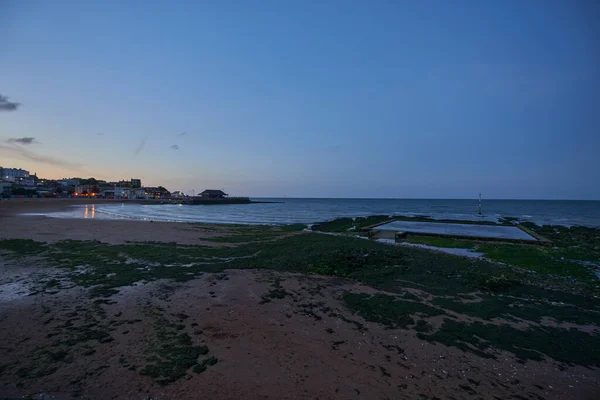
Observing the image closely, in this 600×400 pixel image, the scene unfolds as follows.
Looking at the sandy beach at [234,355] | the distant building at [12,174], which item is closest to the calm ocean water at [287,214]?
the sandy beach at [234,355]

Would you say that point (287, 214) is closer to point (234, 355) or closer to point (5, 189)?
point (234, 355)

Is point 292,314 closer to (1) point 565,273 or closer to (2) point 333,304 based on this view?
(2) point 333,304

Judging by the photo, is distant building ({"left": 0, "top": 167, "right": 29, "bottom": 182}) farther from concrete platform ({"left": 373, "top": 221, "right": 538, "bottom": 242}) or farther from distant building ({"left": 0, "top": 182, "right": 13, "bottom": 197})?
concrete platform ({"left": 373, "top": 221, "right": 538, "bottom": 242})

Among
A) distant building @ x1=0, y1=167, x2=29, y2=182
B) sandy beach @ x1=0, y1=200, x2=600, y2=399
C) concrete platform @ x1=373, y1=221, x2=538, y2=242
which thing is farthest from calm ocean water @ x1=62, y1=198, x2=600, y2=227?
distant building @ x1=0, y1=167, x2=29, y2=182

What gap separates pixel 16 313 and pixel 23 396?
455 cm

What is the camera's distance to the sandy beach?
495 cm

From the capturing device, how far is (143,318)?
296 inches

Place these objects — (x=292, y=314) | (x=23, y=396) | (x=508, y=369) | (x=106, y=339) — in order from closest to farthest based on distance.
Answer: (x=23, y=396), (x=508, y=369), (x=106, y=339), (x=292, y=314)

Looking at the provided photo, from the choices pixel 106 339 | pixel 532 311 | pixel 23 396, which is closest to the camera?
pixel 23 396

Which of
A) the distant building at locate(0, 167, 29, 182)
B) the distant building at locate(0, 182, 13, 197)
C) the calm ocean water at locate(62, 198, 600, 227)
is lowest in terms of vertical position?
the calm ocean water at locate(62, 198, 600, 227)

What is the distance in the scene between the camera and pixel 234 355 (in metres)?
5.93

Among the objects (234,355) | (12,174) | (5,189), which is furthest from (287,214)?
(12,174)

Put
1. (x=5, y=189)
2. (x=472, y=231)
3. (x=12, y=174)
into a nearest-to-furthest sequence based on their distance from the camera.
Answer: (x=472, y=231) < (x=5, y=189) < (x=12, y=174)

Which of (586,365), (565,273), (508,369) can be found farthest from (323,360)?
(565,273)
